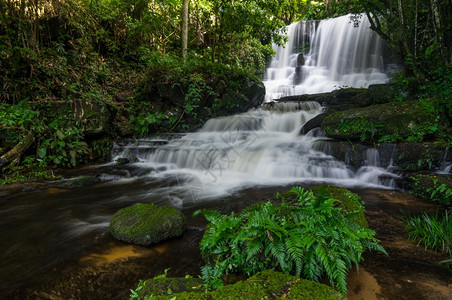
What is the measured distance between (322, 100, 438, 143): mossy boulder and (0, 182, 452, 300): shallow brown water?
2400 millimetres

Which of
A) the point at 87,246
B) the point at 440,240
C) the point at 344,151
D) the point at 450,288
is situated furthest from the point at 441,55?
the point at 87,246

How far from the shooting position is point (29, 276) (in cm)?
241

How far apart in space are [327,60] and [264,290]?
18565mm

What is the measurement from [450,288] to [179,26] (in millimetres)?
14643

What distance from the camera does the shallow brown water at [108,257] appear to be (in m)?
2.08

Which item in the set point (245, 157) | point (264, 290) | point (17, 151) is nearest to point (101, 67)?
point (17, 151)

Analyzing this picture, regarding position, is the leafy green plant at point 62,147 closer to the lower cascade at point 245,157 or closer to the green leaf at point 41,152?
the green leaf at point 41,152

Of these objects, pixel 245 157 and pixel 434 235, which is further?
pixel 245 157

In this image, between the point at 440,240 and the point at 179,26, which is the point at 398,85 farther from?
the point at 179,26

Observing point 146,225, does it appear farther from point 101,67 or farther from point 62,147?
point 101,67

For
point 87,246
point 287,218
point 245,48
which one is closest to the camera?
point 287,218

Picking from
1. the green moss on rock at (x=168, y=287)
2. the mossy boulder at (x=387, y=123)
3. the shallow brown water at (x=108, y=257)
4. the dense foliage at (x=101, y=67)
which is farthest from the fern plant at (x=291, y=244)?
the dense foliage at (x=101, y=67)

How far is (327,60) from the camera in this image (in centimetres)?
1702

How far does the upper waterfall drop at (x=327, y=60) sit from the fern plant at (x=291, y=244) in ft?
42.9
